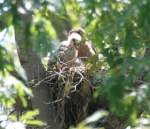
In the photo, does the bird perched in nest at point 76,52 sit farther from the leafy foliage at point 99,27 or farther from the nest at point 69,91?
the leafy foliage at point 99,27

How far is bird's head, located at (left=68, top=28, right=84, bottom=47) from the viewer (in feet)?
11.3

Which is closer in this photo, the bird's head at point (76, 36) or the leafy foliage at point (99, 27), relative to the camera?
the leafy foliage at point (99, 27)

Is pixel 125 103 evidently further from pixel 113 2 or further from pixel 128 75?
pixel 113 2

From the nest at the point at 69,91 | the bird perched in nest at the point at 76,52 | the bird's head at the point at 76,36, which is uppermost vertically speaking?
the bird's head at the point at 76,36

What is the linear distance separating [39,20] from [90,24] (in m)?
0.43

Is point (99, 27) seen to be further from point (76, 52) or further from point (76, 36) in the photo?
point (76, 52)

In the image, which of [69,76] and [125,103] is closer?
[125,103]

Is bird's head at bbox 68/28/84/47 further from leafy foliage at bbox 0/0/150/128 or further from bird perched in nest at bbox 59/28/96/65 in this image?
leafy foliage at bbox 0/0/150/128

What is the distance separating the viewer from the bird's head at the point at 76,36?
3457mm

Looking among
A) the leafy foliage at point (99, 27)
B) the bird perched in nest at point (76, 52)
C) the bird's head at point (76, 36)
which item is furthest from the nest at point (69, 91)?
the leafy foliage at point (99, 27)

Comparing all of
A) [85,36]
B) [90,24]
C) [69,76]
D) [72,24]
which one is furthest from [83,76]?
[72,24]

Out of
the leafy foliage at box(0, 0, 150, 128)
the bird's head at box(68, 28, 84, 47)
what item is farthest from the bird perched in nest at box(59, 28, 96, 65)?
the leafy foliage at box(0, 0, 150, 128)

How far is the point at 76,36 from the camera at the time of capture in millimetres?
3510

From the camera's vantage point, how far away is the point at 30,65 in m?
3.73
